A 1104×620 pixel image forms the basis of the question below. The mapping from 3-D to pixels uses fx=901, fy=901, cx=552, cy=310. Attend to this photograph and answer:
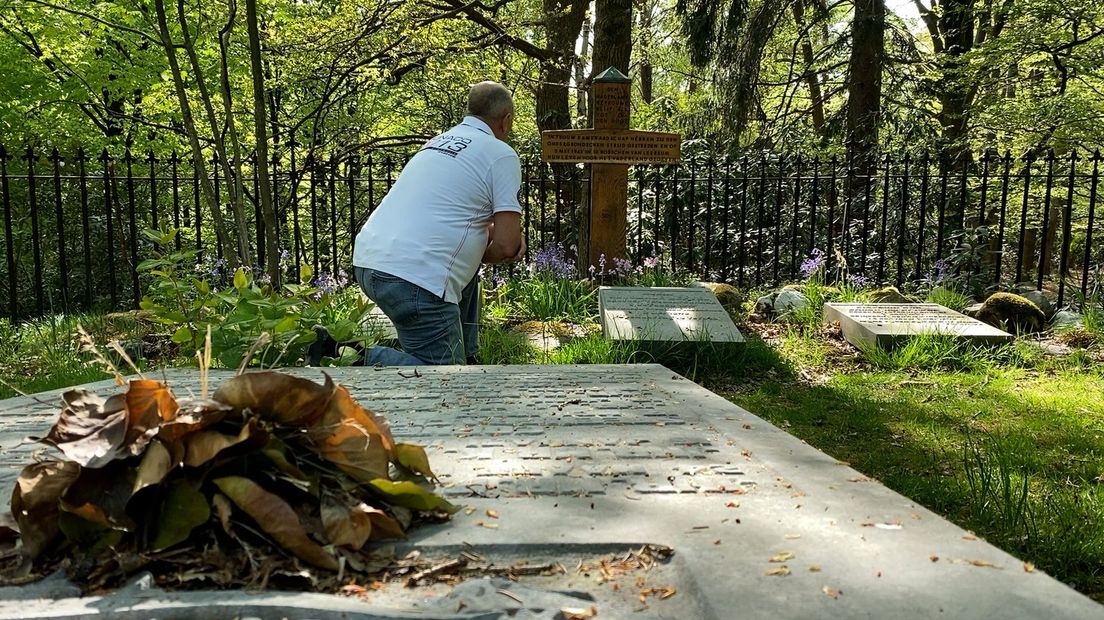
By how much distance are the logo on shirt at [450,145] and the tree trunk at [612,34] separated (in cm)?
593

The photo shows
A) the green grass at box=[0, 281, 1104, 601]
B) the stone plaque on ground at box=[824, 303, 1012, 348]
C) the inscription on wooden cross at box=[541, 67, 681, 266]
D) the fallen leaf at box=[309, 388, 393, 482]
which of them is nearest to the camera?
the fallen leaf at box=[309, 388, 393, 482]

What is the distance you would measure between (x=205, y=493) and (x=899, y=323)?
579cm

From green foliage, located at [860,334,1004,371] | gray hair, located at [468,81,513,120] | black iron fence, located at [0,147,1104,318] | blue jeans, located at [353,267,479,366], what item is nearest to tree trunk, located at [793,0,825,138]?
black iron fence, located at [0,147,1104,318]

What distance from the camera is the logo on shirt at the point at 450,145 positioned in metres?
4.48

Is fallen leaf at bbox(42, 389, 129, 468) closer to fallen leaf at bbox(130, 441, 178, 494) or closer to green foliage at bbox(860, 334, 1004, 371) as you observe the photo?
fallen leaf at bbox(130, 441, 178, 494)

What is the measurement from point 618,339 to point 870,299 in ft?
10.4

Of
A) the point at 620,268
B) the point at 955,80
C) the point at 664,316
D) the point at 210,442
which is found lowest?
the point at 664,316

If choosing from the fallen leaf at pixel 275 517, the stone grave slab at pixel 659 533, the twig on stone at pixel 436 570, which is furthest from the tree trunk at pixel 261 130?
the twig on stone at pixel 436 570

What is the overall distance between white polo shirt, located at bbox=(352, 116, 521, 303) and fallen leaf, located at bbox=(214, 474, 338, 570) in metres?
2.73

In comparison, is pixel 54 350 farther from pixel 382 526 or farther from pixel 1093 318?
pixel 1093 318

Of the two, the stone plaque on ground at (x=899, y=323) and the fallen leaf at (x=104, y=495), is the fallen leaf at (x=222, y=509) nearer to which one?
the fallen leaf at (x=104, y=495)

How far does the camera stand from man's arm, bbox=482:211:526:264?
180 inches

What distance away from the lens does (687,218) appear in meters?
11.9

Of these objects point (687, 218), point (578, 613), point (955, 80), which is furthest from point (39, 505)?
point (955, 80)
